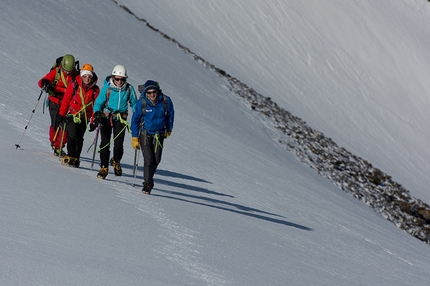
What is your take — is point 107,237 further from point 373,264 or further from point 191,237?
point 373,264

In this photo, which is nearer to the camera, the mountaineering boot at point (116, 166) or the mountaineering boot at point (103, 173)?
the mountaineering boot at point (103, 173)

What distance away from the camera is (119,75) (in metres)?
9.97

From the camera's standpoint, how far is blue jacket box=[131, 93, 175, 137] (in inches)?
383

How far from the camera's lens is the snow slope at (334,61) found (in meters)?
34.7

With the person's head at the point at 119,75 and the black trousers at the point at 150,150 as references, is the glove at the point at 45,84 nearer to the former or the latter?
the person's head at the point at 119,75

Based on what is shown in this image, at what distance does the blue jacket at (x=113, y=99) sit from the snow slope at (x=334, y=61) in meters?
21.5

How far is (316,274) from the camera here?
351 inches

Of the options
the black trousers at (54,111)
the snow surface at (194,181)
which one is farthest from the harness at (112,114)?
the black trousers at (54,111)

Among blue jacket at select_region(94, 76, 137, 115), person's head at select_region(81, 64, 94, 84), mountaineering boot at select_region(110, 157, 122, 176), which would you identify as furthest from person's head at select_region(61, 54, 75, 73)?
mountaineering boot at select_region(110, 157, 122, 176)

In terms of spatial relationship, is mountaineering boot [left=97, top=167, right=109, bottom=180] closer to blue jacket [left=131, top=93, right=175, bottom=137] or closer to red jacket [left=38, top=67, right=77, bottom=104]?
blue jacket [left=131, top=93, right=175, bottom=137]

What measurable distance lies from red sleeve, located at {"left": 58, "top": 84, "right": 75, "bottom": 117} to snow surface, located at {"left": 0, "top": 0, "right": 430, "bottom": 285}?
0.74m

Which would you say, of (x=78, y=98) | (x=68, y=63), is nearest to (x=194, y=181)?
(x=78, y=98)

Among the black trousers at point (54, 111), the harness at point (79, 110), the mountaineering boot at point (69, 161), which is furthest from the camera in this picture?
the black trousers at point (54, 111)

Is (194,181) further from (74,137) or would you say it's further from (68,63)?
(68,63)
